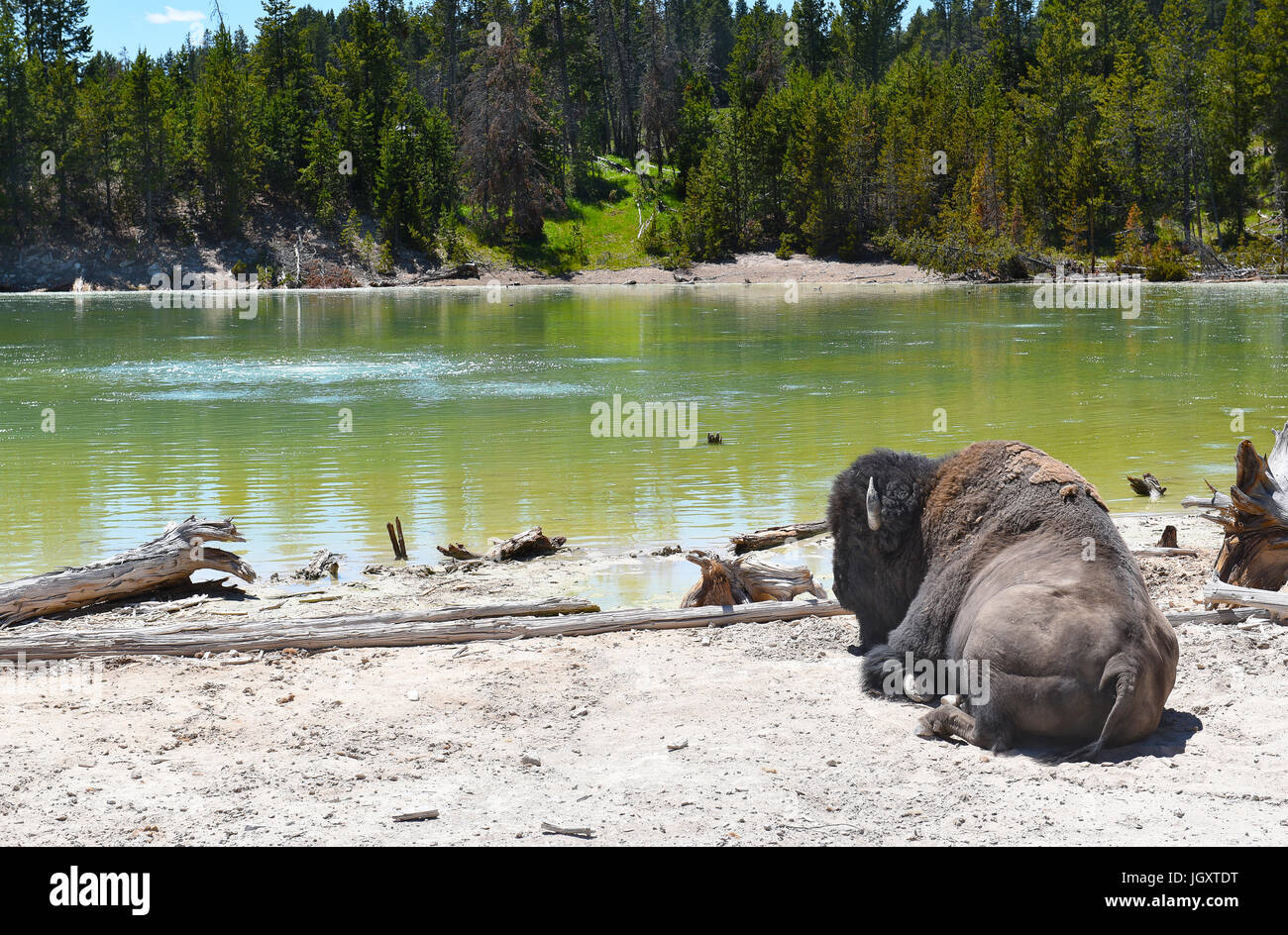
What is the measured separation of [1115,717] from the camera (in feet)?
19.8

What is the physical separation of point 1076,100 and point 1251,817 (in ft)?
307

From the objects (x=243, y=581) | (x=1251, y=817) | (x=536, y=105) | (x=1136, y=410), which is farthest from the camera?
(x=536, y=105)

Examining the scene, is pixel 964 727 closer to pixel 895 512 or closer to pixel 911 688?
pixel 911 688

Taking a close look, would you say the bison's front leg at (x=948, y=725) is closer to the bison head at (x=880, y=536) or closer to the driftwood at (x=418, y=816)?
the bison head at (x=880, y=536)

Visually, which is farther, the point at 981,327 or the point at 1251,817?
the point at 981,327

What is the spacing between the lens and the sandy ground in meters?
5.38

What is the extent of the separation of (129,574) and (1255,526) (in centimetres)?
900

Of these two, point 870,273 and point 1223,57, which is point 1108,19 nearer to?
point 1223,57

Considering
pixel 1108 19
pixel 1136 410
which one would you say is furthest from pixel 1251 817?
pixel 1108 19

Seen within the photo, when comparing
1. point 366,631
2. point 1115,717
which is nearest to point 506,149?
point 366,631

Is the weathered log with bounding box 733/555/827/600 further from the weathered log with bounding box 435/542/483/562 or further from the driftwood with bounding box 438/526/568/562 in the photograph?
the weathered log with bounding box 435/542/483/562

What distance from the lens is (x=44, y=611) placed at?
32.7 feet

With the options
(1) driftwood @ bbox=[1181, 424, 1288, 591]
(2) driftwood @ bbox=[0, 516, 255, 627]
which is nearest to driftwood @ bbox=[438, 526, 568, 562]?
(2) driftwood @ bbox=[0, 516, 255, 627]

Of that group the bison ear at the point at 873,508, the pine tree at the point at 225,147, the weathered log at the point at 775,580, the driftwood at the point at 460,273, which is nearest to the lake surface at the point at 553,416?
the weathered log at the point at 775,580
